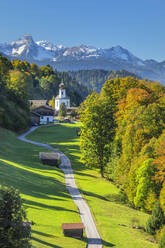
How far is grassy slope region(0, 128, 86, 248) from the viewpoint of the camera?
2356cm

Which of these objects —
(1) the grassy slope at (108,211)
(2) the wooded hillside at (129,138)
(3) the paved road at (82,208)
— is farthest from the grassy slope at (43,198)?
(2) the wooded hillside at (129,138)

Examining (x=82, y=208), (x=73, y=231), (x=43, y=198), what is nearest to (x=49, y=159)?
(x=43, y=198)

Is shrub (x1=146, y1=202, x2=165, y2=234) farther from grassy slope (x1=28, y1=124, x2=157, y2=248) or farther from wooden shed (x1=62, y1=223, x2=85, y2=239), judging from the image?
wooden shed (x1=62, y1=223, x2=85, y2=239)

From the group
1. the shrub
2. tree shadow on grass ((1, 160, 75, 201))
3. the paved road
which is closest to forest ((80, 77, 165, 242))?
the shrub

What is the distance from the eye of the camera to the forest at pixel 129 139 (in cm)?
3656

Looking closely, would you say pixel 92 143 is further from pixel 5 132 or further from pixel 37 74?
pixel 37 74

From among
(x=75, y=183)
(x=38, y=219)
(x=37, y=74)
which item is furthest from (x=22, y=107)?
(x=37, y=74)

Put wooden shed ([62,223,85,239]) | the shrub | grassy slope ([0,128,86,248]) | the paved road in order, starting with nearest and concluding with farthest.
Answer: grassy slope ([0,128,86,248])
wooden shed ([62,223,85,239])
the paved road
the shrub

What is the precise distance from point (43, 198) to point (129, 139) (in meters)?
14.9

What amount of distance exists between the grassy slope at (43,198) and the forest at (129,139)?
792cm

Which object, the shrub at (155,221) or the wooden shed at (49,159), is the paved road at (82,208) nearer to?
the wooden shed at (49,159)

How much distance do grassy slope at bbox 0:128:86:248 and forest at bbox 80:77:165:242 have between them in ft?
26.0

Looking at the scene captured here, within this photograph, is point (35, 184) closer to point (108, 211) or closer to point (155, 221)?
point (108, 211)

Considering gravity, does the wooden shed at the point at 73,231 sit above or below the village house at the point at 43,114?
below
